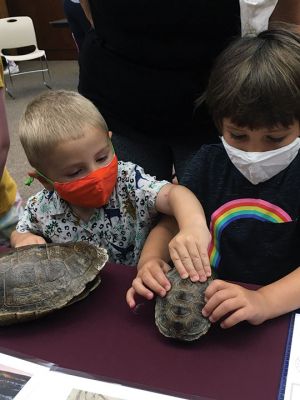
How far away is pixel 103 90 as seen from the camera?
132 centimetres

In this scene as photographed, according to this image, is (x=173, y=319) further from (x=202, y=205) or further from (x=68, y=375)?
(x=202, y=205)

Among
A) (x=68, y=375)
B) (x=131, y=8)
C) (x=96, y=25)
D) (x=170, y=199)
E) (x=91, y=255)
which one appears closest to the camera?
(x=68, y=375)

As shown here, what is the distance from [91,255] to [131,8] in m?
0.64

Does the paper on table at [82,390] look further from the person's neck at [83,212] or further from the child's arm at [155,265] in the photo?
the person's neck at [83,212]

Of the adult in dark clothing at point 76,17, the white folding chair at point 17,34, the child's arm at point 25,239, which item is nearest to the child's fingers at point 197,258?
the child's arm at point 25,239

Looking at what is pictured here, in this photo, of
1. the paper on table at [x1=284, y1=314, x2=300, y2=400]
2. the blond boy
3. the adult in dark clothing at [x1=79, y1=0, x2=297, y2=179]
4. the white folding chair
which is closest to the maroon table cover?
the paper on table at [x1=284, y1=314, x2=300, y2=400]

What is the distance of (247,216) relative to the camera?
1014 mm

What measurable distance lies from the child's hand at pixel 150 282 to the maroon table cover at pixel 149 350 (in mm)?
34

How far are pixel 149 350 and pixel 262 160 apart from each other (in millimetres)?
437

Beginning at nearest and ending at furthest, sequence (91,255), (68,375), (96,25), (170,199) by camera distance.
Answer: (68,375) → (91,255) → (170,199) → (96,25)

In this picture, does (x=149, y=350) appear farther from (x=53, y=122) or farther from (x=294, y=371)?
(x=53, y=122)

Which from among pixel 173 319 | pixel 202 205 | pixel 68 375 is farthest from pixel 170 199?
pixel 68 375

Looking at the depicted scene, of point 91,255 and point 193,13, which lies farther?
point 193,13

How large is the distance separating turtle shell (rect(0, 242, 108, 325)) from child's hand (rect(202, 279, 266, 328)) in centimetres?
25
